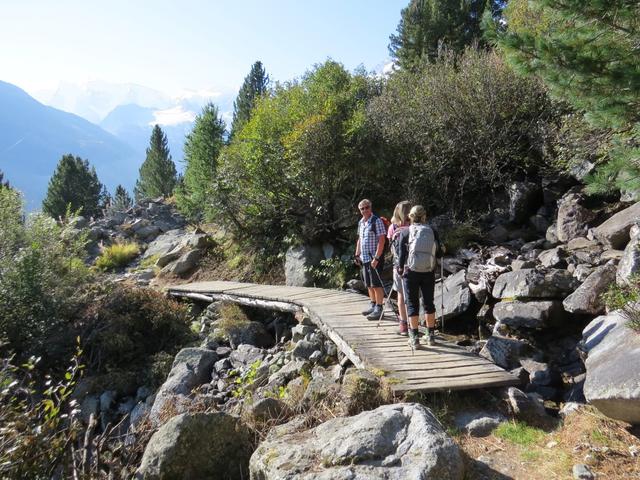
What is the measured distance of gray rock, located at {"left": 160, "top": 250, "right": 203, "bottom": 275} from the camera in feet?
52.9

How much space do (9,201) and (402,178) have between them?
11159 mm

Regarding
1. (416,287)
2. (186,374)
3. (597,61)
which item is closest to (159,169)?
(186,374)

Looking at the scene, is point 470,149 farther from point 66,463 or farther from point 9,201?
point 9,201

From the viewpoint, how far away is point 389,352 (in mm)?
5836

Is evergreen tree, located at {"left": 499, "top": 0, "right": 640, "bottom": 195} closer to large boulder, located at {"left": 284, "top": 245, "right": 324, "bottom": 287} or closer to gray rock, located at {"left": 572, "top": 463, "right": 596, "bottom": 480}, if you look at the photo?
gray rock, located at {"left": 572, "top": 463, "right": 596, "bottom": 480}

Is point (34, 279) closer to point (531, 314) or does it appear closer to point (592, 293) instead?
point (531, 314)

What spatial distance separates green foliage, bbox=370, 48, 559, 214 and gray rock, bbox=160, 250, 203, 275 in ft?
28.3

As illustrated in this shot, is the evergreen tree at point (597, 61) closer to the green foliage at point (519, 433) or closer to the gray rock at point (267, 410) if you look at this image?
the green foliage at point (519, 433)

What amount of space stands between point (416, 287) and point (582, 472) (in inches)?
109

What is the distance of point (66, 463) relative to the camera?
11.8 feet

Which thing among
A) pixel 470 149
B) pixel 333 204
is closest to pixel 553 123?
pixel 470 149

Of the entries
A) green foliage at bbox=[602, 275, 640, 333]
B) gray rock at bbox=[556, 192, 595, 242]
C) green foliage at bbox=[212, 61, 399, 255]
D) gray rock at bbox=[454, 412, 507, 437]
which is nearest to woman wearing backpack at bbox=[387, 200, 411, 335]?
gray rock at bbox=[454, 412, 507, 437]

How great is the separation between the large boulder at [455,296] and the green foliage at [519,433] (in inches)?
113

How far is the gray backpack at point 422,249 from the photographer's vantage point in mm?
5684
